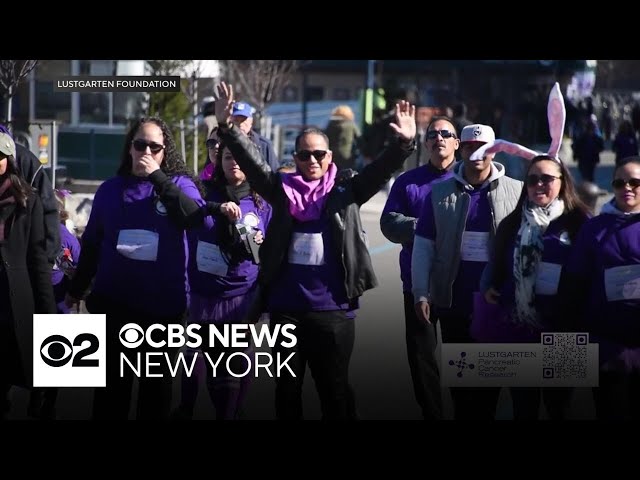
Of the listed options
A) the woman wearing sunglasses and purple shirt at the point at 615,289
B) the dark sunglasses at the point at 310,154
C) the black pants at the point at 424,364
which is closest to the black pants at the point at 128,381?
the dark sunglasses at the point at 310,154

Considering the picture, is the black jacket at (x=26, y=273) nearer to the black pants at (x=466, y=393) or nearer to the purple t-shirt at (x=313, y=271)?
the purple t-shirt at (x=313, y=271)

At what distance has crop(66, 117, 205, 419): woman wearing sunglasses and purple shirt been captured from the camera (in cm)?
636

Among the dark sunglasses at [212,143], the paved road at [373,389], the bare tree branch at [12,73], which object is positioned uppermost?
the bare tree branch at [12,73]

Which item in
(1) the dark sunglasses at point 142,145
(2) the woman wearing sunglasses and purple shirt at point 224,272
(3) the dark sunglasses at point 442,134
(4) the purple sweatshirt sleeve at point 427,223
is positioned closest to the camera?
(1) the dark sunglasses at point 142,145

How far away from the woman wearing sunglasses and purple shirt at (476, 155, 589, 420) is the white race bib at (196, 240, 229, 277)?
1.26 m

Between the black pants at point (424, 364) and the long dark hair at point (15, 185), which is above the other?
the long dark hair at point (15, 185)

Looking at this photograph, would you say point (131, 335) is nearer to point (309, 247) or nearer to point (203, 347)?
point (203, 347)

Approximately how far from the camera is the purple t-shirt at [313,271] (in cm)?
620

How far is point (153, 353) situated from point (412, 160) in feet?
14.1

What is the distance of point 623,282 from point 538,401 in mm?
898

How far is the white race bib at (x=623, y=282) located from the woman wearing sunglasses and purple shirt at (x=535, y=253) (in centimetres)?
24

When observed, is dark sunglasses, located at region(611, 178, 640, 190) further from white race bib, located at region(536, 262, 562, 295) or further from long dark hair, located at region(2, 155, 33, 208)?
long dark hair, located at region(2, 155, 33, 208)

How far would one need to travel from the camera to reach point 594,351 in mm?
6434

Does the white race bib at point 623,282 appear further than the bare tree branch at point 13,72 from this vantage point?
No
